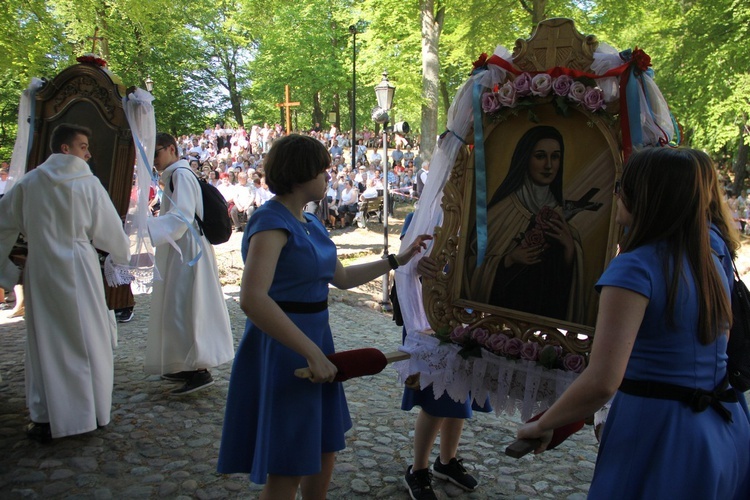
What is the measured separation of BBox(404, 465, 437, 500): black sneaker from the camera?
3766mm

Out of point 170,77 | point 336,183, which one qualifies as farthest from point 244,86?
point 336,183

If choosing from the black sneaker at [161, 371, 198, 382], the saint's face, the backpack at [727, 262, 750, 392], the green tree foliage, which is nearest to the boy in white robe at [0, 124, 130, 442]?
the black sneaker at [161, 371, 198, 382]

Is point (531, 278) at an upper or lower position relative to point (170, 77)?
lower

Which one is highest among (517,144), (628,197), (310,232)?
(517,144)

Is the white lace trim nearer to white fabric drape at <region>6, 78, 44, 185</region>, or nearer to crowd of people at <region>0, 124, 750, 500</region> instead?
crowd of people at <region>0, 124, 750, 500</region>

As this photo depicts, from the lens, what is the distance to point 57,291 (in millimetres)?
4469

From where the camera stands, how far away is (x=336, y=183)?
20.2m

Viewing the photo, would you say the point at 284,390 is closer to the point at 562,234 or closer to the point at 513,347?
the point at 513,347

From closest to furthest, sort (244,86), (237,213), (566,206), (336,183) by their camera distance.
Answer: (566,206)
(237,213)
(336,183)
(244,86)

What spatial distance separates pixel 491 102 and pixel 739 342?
169 centimetres

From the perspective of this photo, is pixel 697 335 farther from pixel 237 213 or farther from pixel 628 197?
pixel 237 213

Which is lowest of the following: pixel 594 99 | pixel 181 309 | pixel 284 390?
pixel 181 309

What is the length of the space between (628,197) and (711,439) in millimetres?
751

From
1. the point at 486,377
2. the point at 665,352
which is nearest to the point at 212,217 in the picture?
the point at 486,377
